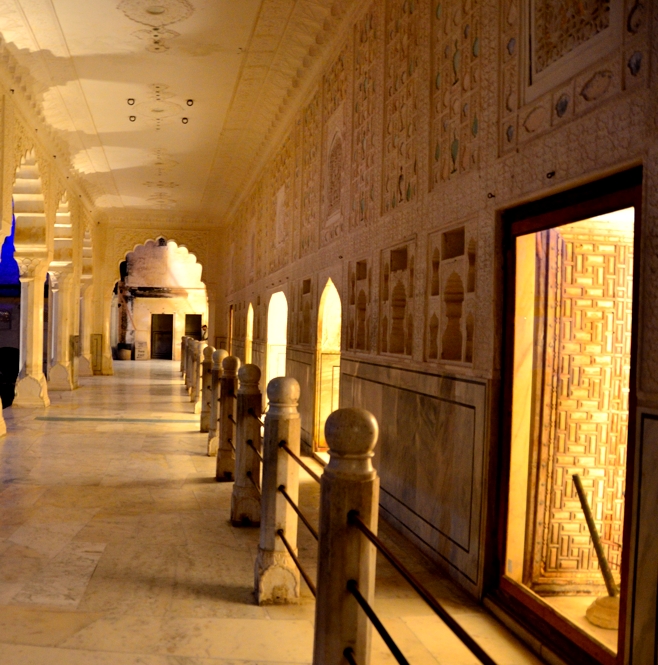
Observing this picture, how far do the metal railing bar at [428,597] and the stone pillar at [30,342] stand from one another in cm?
987

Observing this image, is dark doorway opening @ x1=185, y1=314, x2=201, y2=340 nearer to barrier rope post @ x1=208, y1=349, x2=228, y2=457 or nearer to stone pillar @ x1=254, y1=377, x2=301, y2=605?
barrier rope post @ x1=208, y1=349, x2=228, y2=457

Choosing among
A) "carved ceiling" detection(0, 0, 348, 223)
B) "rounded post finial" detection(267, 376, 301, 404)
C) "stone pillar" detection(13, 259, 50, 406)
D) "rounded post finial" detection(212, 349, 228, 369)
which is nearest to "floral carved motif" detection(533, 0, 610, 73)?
"rounded post finial" detection(267, 376, 301, 404)

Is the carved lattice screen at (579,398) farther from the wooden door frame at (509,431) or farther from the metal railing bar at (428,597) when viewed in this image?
the metal railing bar at (428,597)

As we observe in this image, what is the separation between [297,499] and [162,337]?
2726cm

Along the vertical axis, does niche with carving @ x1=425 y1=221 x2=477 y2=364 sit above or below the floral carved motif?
below

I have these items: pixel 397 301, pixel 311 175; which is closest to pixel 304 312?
pixel 311 175

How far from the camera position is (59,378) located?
13555 mm

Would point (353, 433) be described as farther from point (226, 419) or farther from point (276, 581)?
point (226, 419)

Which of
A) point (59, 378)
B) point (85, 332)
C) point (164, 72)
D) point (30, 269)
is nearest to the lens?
point (164, 72)

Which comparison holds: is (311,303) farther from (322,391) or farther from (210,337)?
(210,337)

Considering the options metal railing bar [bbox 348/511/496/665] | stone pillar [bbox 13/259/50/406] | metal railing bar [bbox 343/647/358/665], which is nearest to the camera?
metal railing bar [bbox 348/511/496/665]

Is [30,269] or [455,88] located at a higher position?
[455,88]

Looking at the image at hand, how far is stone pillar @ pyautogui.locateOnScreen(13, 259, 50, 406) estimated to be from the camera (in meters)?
10.8

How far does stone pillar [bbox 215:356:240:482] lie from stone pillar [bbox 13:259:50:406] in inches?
236
